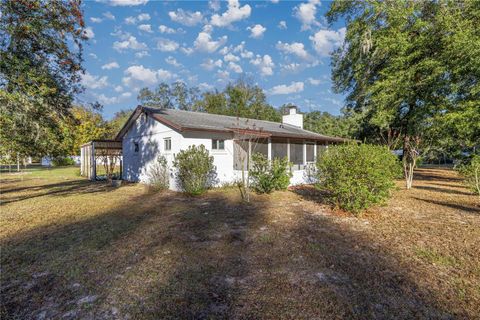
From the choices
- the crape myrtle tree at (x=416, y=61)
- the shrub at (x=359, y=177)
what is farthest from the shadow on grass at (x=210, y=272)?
the crape myrtle tree at (x=416, y=61)

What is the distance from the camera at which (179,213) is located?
7684 mm

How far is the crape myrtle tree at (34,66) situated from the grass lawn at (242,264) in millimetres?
2557

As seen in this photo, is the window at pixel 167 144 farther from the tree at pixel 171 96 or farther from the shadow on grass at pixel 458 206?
the tree at pixel 171 96

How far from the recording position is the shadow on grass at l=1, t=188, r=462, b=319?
307 cm

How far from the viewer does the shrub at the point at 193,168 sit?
10602 millimetres

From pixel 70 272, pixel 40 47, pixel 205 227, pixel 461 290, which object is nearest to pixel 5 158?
pixel 40 47

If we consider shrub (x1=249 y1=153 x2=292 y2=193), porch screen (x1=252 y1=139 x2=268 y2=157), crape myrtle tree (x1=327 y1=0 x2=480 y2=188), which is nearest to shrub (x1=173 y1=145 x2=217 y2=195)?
shrub (x1=249 y1=153 x2=292 y2=193)

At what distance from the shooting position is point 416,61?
14477 millimetres

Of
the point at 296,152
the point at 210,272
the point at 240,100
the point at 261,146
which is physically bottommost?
the point at 210,272

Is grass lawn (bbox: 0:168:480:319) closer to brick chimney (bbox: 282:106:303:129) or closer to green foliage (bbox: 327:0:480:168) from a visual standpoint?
green foliage (bbox: 327:0:480:168)

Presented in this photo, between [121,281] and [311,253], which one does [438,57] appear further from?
[121,281]

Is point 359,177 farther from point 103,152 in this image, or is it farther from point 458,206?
point 103,152

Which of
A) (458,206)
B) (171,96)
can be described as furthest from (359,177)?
(171,96)

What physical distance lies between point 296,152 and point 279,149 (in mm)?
1519
